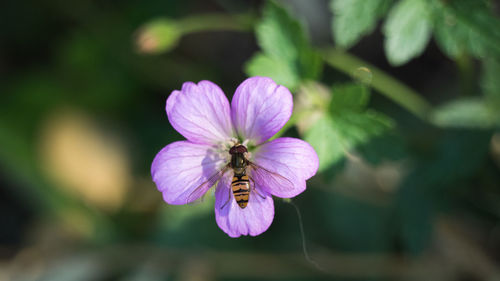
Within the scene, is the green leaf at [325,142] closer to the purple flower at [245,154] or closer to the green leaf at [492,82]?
the purple flower at [245,154]

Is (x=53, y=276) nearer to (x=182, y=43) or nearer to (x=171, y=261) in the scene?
(x=171, y=261)

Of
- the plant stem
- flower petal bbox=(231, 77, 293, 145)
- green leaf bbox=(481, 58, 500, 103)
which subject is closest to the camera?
flower petal bbox=(231, 77, 293, 145)

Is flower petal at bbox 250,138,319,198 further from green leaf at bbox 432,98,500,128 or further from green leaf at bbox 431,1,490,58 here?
green leaf at bbox 432,98,500,128

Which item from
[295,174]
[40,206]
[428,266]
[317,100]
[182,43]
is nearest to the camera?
[295,174]

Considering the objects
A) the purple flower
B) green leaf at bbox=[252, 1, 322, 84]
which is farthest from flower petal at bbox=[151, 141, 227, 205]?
green leaf at bbox=[252, 1, 322, 84]

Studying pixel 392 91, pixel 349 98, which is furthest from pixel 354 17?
pixel 392 91

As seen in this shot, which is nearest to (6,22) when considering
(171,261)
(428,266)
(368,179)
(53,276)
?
(53,276)
